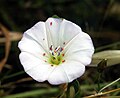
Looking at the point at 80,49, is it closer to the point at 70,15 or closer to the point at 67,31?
the point at 67,31

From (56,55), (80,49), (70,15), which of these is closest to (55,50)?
(56,55)

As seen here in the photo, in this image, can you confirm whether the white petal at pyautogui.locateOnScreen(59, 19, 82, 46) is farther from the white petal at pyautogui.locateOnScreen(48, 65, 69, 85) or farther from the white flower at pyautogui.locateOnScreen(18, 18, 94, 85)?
the white petal at pyautogui.locateOnScreen(48, 65, 69, 85)

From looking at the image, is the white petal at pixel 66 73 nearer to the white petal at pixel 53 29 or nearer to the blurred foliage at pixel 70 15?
the white petal at pixel 53 29

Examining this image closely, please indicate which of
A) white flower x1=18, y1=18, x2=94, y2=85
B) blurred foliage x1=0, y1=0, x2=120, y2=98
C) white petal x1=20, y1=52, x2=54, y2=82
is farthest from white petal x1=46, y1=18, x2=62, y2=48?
blurred foliage x1=0, y1=0, x2=120, y2=98

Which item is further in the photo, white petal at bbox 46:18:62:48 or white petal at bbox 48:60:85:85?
white petal at bbox 46:18:62:48

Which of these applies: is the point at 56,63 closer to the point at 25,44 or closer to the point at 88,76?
the point at 25,44

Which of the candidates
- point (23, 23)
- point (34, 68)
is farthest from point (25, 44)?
point (23, 23)
